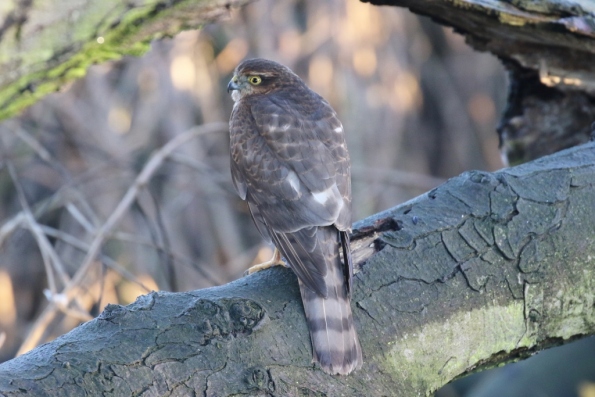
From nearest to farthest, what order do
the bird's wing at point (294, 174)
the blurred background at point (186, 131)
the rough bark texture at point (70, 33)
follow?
the bird's wing at point (294, 174)
the rough bark texture at point (70, 33)
the blurred background at point (186, 131)

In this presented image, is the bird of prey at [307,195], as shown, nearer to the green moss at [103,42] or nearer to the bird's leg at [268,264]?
the bird's leg at [268,264]

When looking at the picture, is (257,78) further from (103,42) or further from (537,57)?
(537,57)

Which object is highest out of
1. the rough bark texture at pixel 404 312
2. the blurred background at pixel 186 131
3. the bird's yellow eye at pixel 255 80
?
the bird's yellow eye at pixel 255 80

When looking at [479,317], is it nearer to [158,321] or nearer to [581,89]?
[158,321]

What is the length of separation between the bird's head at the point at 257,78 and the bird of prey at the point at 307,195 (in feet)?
0.44

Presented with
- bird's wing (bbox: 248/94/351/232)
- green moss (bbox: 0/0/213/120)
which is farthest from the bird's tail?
green moss (bbox: 0/0/213/120)

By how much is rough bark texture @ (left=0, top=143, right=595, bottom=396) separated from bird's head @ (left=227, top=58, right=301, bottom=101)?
1104 mm

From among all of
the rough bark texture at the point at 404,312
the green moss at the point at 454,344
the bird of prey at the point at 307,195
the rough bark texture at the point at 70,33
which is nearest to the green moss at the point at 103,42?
the rough bark texture at the point at 70,33

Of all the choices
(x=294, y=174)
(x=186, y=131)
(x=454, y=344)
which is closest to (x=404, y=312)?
(x=454, y=344)

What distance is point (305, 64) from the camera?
6168 millimetres

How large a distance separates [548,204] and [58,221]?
4.60 meters

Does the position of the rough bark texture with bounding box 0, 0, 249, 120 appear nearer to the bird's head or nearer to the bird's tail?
the bird's head

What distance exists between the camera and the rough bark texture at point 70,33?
A: 2865mm

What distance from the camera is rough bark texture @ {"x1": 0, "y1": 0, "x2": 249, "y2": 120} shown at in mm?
2865
